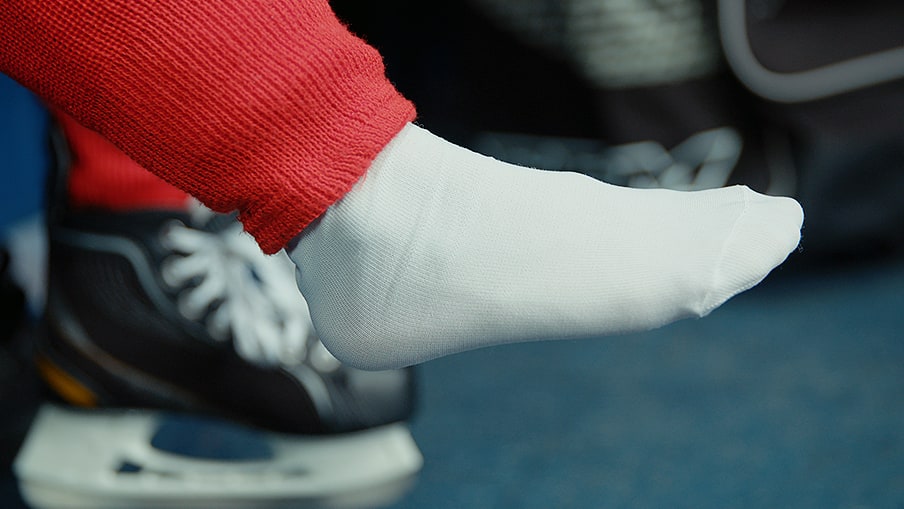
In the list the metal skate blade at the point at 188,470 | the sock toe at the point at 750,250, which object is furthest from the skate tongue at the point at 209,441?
the sock toe at the point at 750,250

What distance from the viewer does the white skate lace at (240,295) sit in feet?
2.28

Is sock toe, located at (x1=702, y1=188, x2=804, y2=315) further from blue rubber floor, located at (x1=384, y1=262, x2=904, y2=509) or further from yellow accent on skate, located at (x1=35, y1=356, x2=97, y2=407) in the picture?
yellow accent on skate, located at (x1=35, y1=356, x2=97, y2=407)

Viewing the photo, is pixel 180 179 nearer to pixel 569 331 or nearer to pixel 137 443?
pixel 569 331

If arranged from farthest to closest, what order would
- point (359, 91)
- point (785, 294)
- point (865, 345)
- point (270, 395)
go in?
point (785, 294), point (865, 345), point (270, 395), point (359, 91)

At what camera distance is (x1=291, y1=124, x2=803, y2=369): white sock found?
0.47m

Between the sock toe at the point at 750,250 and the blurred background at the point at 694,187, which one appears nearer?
the sock toe at the point at 750,250

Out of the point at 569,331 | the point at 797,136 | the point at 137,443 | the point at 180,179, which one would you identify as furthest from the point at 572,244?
the point at 797,136

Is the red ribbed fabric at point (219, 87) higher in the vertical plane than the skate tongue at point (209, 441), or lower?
higher

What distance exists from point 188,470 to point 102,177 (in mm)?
231

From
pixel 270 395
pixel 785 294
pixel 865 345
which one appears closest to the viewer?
pixel 270 395

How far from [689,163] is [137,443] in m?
0.57

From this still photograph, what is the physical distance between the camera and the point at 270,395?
69 centimetres

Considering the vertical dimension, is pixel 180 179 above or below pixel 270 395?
above

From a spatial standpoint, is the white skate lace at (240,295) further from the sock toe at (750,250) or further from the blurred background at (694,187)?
the sock toe at (750,250)
